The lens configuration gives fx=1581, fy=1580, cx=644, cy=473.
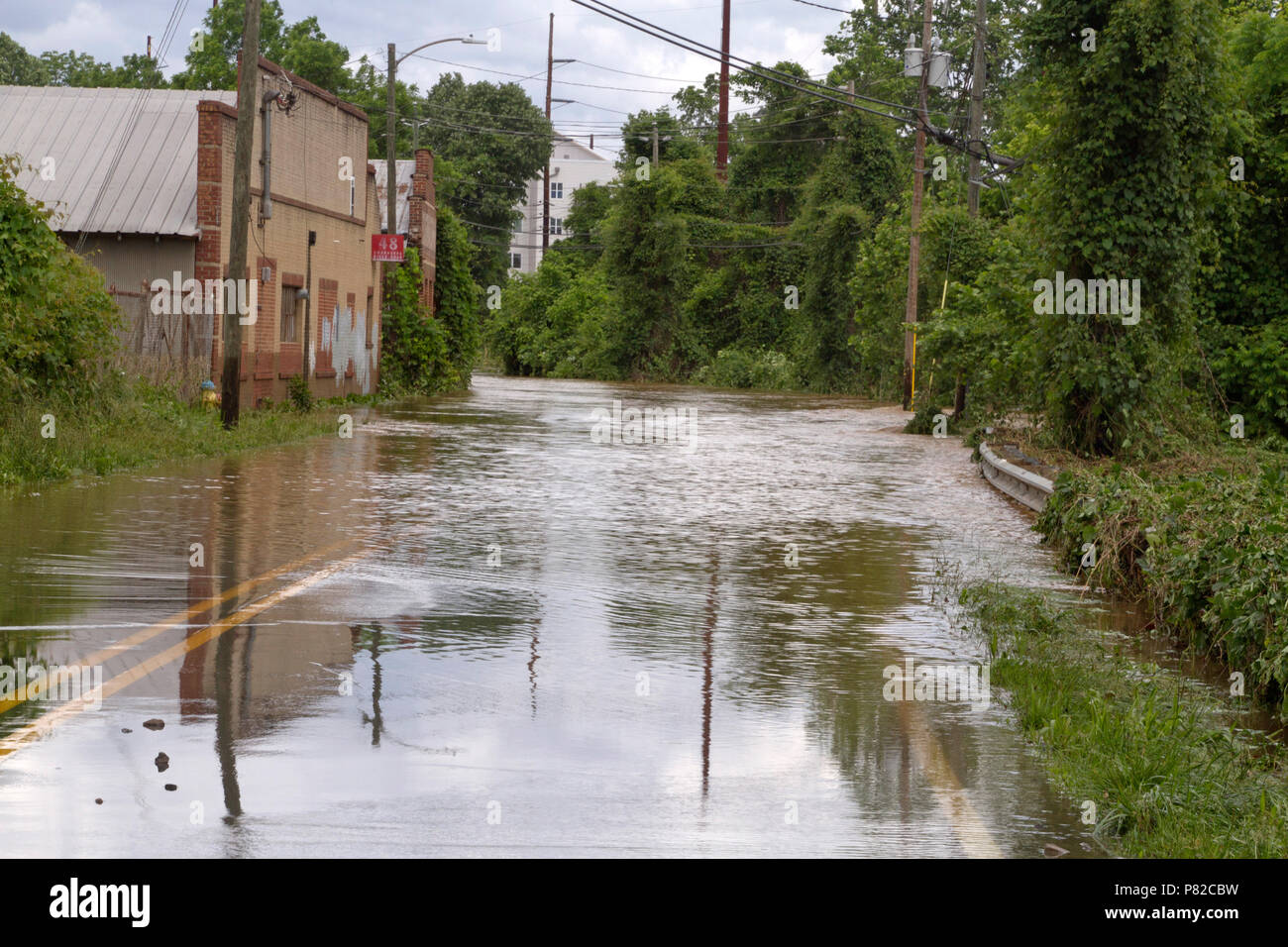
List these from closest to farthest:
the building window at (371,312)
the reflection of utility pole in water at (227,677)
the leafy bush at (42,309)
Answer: the reflection of utility pole in water at (227,677)
the leafy bush at (42,309)
the building window at (371,312)

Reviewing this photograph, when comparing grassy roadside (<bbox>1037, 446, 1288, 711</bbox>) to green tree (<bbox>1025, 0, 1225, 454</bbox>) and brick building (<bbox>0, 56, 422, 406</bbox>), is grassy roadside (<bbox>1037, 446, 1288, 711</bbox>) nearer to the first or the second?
green tree (<bbox>1025, 0, 1225, 454</bbox>)

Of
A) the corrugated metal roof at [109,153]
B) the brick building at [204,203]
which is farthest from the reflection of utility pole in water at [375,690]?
the corrugated metal roof at [109,153]

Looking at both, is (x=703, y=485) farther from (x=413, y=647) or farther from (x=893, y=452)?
(x=413, y=647)

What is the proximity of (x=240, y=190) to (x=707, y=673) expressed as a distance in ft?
→ 60.9

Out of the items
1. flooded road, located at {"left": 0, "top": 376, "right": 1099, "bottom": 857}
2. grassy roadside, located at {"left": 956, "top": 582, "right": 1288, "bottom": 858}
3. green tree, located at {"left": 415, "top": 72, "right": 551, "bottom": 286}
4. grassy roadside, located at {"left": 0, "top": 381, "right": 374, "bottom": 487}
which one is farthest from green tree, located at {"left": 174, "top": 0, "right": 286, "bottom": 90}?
grassy roadside, located at {"left": 956, "top": 582, "right": 1288, "bottom": 858}

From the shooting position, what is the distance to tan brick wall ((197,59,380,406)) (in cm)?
3012

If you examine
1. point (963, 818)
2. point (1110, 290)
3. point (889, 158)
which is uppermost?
point (889, 158)

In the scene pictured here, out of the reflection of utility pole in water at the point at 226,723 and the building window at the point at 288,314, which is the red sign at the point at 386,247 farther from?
the reflection of utility pole in water at the point at 226,723

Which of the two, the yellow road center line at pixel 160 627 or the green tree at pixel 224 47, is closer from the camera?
the yellow road center line at pixel 160 627

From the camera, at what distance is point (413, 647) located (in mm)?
9703

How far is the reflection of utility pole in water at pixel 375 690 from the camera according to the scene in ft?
24.9

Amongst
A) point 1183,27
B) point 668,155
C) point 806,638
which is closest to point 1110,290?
point 1183,27

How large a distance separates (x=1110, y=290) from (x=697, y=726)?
15.4 metres

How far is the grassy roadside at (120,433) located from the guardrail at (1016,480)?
11168 mm
